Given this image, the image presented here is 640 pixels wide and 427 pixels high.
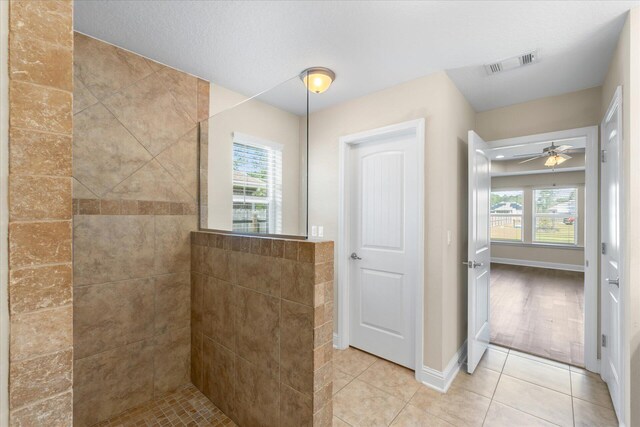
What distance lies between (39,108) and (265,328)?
1357 millimetres

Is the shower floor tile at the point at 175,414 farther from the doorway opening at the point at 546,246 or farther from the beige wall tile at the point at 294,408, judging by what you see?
the doorway opening at the point at 546,246

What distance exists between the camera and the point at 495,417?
74.9 inches

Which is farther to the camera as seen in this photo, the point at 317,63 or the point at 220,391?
the point at 317,63

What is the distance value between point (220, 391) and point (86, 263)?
1.22 meters

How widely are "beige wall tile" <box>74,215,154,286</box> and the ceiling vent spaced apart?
2817 mm

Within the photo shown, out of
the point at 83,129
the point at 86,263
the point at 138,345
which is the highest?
the point at 83,129

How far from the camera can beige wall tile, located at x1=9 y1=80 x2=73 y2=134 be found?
2.05 feet

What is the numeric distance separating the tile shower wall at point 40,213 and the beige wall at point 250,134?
40.1 inches

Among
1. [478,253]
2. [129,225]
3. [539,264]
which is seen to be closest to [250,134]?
[129,225]

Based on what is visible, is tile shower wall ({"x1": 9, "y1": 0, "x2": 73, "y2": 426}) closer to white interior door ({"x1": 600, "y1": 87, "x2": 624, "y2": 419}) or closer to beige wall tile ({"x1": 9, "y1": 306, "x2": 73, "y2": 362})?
beige wall tile ({"x1": 9, "y1": 306, "x2": 73, "y2": 362})

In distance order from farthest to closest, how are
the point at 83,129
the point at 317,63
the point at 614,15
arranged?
1. the point at 317,63
2. the point at 83,129
3. the point at 614,15

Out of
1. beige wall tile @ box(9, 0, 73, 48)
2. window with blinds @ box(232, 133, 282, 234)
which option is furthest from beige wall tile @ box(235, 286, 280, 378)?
beige wall tile @ box(9, 0, 73, 48)

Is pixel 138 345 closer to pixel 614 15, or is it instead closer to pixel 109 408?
pixel 109 408

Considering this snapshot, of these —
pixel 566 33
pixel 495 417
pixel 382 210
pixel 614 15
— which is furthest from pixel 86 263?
pixel 614 15
